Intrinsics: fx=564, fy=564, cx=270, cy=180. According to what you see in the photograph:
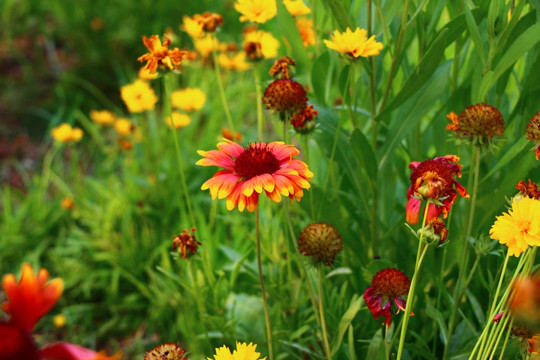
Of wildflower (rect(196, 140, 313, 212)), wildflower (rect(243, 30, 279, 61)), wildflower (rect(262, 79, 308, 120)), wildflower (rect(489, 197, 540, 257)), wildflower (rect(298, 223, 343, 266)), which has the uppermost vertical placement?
wildflower (rect(243, 30, 279, 61))

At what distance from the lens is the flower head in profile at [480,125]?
3.01 ft

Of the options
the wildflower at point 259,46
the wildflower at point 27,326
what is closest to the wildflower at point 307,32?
the wildflower at point 259,46

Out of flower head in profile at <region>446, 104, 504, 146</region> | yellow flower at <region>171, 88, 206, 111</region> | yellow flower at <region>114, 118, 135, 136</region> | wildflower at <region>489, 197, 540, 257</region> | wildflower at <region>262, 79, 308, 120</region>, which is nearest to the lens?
wildflower at <region>489, 197, 540, 257</region>

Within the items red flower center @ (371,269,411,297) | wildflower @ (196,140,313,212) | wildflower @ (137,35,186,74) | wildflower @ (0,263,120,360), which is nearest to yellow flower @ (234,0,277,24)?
wildflower @ (137,35,186,74)

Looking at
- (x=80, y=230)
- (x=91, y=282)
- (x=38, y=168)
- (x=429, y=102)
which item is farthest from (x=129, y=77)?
(x=429, y=102)

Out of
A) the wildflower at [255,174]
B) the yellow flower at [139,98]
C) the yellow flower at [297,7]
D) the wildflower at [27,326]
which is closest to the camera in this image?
the wildflower at [27,326]

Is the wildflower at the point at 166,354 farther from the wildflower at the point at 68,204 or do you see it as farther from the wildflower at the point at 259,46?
the wildflower at the point at 68,204

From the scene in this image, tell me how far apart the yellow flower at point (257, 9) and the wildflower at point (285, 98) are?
0.29 metres

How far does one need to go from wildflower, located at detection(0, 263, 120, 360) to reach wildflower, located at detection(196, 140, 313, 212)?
327mm

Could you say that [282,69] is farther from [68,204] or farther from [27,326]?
[68,204]

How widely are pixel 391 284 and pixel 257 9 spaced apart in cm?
73

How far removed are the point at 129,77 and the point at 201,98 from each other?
3.97 feet

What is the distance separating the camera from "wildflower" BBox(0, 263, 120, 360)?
0.47 m

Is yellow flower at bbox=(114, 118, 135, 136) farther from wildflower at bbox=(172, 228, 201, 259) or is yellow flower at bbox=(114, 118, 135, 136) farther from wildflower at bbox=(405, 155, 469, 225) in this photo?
wildflower at bbox=(405, 155, 469, 225)
